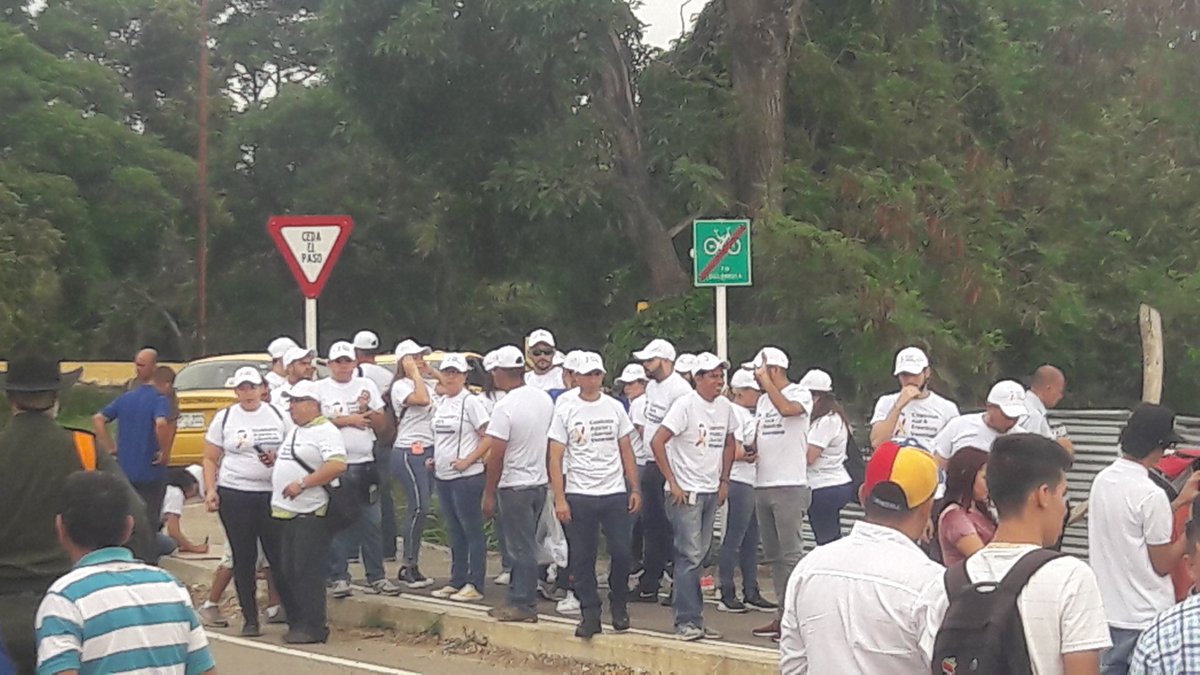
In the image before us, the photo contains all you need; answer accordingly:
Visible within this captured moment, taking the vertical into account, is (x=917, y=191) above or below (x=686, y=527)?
above

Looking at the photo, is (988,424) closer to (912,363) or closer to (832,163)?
(912,363)

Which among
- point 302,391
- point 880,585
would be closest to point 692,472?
point 302,391

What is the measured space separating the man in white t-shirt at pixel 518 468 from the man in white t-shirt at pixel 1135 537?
5182 mm

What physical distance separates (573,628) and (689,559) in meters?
1.02

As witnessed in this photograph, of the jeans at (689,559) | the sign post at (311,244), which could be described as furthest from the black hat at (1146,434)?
the sign post at (311,244)

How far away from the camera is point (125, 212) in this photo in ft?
130

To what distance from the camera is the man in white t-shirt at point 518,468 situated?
11.0 meters

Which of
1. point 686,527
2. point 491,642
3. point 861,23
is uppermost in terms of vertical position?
point 861,23

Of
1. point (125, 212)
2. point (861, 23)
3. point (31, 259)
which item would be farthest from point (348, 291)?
point (861, 23)

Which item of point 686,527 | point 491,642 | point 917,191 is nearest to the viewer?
point 686,527

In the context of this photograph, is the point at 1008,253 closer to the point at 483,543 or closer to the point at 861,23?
the point at 861,23

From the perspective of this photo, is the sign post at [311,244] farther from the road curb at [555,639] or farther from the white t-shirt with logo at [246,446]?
the road curb at [555,639]

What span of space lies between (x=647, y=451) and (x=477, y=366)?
2.14m

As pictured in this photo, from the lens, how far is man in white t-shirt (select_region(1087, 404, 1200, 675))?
6.38 meters
